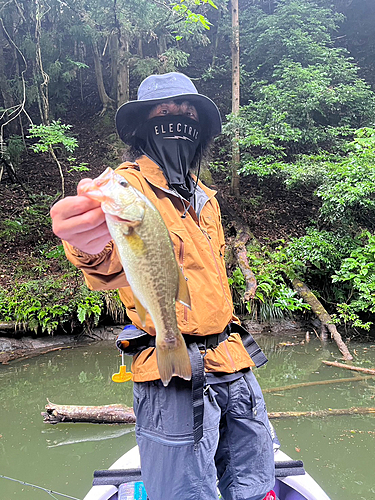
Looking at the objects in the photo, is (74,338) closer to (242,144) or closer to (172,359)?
(172,359)

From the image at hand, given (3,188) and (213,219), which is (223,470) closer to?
(213,219)

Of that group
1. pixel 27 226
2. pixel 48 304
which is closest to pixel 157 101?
pixel 48 304

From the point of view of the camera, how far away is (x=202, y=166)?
2373 millimetres

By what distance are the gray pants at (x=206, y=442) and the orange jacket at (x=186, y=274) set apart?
0.35 ft

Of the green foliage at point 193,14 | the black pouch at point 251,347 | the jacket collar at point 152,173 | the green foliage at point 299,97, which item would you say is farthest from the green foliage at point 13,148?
the black pouch at point 251,347

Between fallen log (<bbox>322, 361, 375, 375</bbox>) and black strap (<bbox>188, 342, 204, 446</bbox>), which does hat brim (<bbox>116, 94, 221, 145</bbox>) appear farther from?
fallen log (<bbox>322, 361, 375, 375</bbox>)

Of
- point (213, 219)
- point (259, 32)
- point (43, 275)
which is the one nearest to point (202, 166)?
point (213, 219)

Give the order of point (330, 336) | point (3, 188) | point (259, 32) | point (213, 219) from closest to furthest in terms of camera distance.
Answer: point (213, 219) → point (330, 336) → point (3, 188) → point (259, 32)

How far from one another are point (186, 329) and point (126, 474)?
163 cm

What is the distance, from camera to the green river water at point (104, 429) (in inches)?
142

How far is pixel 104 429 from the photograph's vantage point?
14.5ft

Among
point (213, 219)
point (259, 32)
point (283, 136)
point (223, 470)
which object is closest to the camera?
point (223, 470)

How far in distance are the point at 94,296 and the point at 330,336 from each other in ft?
16.2

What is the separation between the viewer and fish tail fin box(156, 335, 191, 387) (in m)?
1.44
